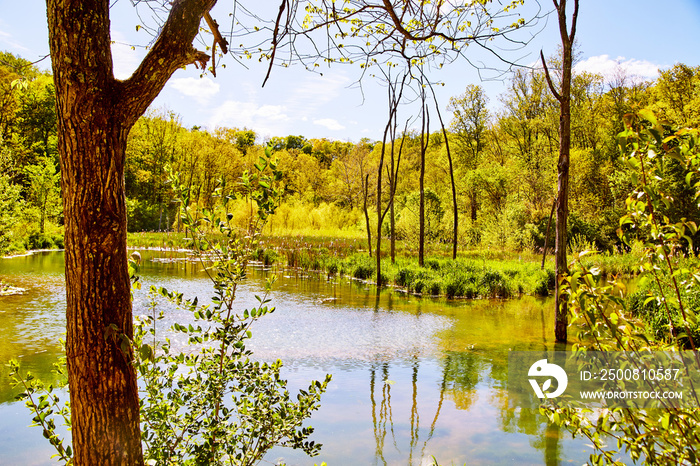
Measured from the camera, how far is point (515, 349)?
621 centimetres

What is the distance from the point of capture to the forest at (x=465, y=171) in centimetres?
1856

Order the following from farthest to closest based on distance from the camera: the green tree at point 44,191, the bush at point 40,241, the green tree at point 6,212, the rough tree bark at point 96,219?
the green tree at point 44,191 → the bush at point 40,241 → the green tree at point 6,212 → the rough tree bark at point 96,219

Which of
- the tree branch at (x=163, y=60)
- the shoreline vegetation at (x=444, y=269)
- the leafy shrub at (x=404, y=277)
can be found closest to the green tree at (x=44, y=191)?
the shoreline vegetation at (x=444, y=269)

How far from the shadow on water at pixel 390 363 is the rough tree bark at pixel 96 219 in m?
1.80

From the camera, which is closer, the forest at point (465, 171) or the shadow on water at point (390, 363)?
the shadow on water at point (390, 363)

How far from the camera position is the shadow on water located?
346 centimetres

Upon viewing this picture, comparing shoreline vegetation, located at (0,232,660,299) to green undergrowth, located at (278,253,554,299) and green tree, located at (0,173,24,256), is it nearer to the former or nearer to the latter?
green undergrowth, located at (278,253,554,299)

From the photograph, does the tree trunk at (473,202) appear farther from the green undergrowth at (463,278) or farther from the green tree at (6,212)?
the green tree at (6,212)

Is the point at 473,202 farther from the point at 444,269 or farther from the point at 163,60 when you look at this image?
the point at 163,60

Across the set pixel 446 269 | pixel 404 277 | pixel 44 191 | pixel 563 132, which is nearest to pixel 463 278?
pixel 446 269

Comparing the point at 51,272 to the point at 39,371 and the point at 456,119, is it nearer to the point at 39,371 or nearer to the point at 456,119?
the point at 39,371

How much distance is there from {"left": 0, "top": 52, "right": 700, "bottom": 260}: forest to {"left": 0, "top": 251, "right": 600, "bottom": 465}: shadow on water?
444 centimetres

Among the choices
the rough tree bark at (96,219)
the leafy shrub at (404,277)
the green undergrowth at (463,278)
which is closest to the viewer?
the rough tree bark at (96,219)

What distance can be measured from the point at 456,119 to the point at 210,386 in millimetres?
28713
